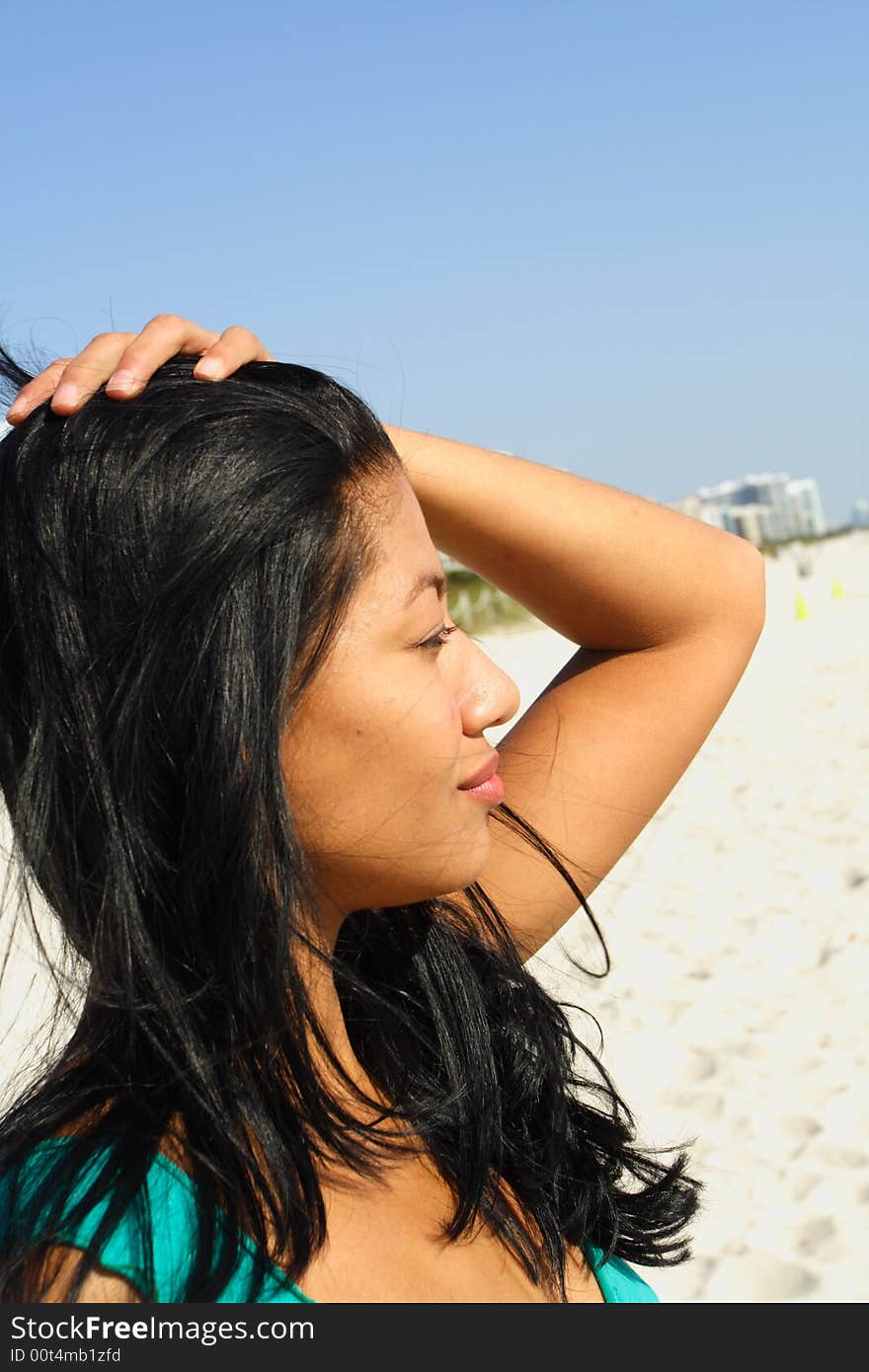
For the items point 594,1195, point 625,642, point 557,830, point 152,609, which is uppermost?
point 152,609

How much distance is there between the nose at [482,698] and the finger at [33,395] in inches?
21.0

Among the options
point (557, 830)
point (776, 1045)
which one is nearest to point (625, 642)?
point (557, 830)

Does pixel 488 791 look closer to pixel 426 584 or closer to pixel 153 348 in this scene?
pixel 426 584

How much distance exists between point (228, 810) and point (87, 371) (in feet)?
1.61

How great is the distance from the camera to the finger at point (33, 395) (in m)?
1.34

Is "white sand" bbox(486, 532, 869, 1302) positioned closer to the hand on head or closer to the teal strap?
the teal strap

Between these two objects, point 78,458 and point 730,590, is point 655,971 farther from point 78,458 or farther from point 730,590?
point 78,458

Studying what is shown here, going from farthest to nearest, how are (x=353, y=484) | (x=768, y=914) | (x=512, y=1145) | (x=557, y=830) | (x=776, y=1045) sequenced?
1. (x=768, y=914)
2. (x=776, y=1045)
3. (x=557, y=830)
4. (x=512, y=1145)
5. (x=353, y=484)

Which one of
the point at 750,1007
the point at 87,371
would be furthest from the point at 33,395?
the point at 750,1007

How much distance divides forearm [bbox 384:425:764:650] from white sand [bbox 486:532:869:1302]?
2.16 feet

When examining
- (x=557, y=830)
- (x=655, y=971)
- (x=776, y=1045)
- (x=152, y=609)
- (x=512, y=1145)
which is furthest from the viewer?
(x=655, y=971)

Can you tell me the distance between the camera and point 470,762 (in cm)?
141

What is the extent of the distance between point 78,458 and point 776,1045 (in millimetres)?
4508

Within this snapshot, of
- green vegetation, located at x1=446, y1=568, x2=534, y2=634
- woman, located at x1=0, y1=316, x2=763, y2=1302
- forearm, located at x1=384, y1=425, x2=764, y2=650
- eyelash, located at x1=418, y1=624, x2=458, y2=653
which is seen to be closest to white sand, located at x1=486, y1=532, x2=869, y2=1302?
forearm, located at x1=384, y1=425, x2=764, y2=650
